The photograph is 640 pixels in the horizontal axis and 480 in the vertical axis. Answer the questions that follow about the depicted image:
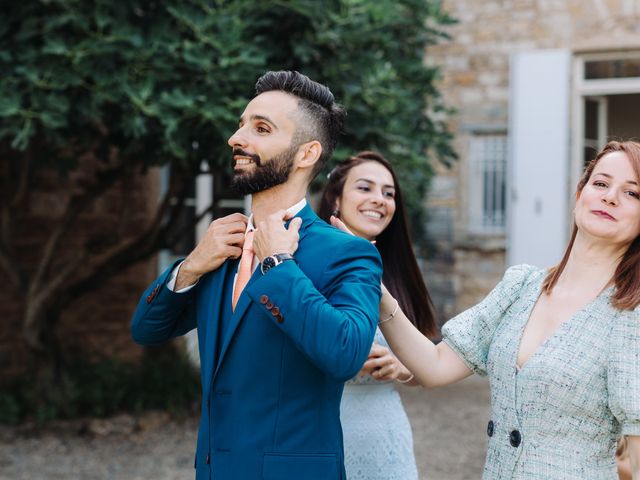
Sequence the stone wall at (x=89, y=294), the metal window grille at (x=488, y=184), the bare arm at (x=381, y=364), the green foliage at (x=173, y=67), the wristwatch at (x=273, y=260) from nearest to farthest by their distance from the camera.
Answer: the wristwatch at (x=273, y=260)
the bare arm at (x=381, y=364)
the green foliage at (x=173, y=67)
the stone wall at (x=89, y=294)
the metal window grille at (x=488, y=184)

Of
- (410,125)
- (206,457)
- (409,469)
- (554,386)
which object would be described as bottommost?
(409,469)

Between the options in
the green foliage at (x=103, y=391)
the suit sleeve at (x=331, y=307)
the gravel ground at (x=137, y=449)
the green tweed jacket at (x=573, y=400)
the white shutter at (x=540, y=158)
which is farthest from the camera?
the white shutter at (x=540, y=158)

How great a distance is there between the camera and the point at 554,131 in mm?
9633

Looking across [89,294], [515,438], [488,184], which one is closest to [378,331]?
[515,438]

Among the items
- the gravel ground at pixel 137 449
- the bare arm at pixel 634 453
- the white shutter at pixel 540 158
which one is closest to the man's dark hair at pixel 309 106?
the bare arm at pixel 634 453

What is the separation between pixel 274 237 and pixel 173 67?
3155 millimetres

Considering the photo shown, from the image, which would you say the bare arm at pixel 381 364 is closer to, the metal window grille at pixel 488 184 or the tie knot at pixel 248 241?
the tie knot at pixel 248 241

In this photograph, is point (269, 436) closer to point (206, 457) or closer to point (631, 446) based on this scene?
point (206, 457)

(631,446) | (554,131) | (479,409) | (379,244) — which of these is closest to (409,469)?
(379,244)

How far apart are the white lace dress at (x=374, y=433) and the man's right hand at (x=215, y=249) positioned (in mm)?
988

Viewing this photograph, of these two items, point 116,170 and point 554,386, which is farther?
point 116,170

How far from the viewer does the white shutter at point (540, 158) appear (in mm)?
9625

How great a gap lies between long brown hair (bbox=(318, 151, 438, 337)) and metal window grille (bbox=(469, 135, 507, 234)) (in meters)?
7.42

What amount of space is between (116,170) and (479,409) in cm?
369
